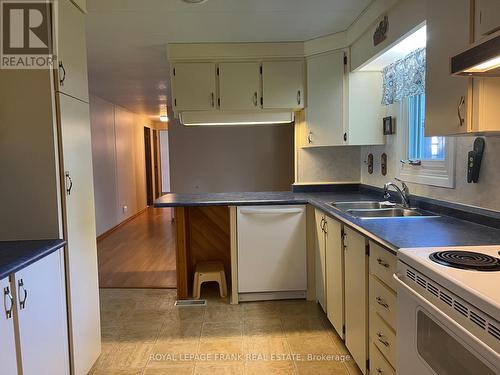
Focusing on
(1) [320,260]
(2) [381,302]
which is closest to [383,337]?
(2) [381,302]

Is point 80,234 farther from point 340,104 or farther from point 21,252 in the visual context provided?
point 340,104

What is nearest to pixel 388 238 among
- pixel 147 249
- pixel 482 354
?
pixel 482 354

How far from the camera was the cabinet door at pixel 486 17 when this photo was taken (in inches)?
49.3

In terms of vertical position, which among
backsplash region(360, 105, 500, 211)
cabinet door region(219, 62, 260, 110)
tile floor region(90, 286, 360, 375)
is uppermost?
cabinet door region(219, 62, 260, 110)

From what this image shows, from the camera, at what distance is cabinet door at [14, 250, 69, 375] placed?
4.77 ft

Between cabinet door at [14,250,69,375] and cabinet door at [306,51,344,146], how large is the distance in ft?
7.38

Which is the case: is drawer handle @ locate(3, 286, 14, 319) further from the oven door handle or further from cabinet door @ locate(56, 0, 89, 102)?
the oven door handle

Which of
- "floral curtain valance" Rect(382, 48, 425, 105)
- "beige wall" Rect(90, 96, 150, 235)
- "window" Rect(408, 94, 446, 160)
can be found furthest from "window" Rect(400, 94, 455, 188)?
"beige wall" Rect(90, 96, 150, 235)

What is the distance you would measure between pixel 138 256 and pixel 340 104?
10.2 feet

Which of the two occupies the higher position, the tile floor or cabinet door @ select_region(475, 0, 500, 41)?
cabinet door @ select_region(475, 0, 500, 41)

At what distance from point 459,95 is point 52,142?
1794 millimetres

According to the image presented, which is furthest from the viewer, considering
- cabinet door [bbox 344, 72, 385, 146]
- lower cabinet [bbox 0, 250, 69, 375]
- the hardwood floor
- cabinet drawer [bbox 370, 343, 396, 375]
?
the hardwood floor

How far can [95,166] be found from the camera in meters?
5.50

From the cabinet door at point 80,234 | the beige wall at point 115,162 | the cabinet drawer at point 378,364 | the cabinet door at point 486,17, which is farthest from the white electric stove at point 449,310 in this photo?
the beige wall at point 115,162
